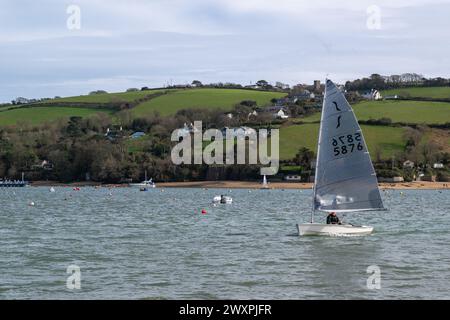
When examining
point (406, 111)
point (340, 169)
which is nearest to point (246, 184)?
point (406, 111)

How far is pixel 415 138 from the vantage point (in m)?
158

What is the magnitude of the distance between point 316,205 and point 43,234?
1639 centimetres

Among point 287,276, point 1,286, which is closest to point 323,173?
point 287,276

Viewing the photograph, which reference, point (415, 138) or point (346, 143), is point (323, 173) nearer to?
point (346, 143)

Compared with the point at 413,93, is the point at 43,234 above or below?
below

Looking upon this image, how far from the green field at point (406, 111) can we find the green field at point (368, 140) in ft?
15.8

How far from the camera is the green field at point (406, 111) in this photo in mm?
167875

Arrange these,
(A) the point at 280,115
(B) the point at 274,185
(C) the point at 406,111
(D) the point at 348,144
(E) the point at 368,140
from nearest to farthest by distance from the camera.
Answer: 1. (D) the point at 348,144
2. (E) the point at 368,140
3. (B) the point at 274,185
4. (C) the point at 406,111
5. (A) the point at 280,115

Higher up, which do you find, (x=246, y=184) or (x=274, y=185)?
(x=274, y=185)

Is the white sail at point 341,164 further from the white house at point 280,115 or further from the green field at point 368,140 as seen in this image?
the white house at point 280,115

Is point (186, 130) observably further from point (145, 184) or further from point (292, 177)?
point (292, 177)

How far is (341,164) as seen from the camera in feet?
143

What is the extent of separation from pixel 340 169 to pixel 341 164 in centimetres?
27
